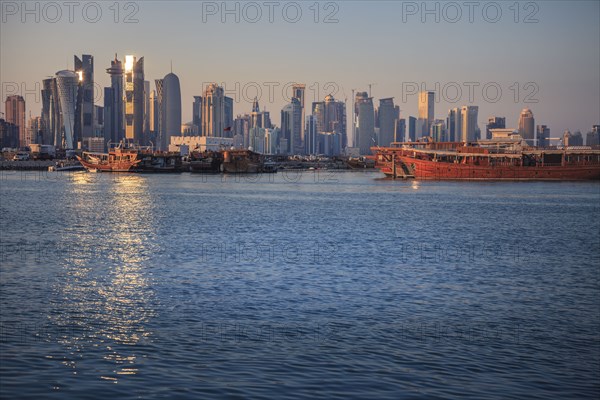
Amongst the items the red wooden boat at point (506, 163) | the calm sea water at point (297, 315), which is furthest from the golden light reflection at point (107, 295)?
the red wooden boat at point (506, 163)

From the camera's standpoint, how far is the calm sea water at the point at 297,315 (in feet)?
58.9

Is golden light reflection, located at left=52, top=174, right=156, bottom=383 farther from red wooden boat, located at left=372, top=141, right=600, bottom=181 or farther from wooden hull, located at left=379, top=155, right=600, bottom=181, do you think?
red wooden boat, located at left=372, top=141, right=600, bottom=181

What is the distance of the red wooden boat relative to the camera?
154500 millimetres

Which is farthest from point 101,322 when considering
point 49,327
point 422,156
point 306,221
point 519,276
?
point 422,156

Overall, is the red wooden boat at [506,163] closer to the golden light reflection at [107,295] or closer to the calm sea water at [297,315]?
the calm sea water at [297,315]

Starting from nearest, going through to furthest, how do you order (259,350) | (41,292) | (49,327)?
(259,350), (49,327), (41,292)

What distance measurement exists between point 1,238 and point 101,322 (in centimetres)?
2772

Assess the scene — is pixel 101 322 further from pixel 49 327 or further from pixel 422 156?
pixel 422 156

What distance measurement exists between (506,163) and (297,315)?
14008 cm

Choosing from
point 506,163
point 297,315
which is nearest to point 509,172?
point 506,163

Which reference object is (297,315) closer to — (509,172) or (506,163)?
(509,172)

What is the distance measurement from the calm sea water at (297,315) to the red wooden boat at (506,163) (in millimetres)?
102328

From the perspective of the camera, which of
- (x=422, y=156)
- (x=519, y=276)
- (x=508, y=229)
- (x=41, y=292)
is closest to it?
(x=41, y=292)

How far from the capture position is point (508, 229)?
59.2 m
